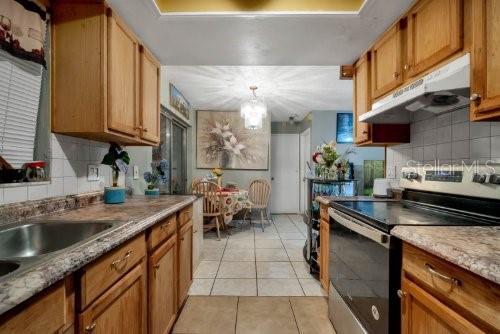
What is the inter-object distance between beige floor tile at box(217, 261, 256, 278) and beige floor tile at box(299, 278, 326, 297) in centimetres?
53

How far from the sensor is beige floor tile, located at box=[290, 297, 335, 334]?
1.88 metres

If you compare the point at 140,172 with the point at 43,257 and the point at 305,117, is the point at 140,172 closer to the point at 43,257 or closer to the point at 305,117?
the point at 43,257

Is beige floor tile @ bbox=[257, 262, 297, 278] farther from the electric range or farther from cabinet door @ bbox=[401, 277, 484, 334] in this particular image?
cabinet door @ bbox=[401, 277, 484, 334]

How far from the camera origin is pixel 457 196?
141 cm

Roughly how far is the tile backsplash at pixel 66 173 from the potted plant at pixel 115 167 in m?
0.09

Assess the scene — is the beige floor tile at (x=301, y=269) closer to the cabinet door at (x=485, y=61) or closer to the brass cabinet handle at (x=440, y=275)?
the brass cabinet handle at (x=440, y=275)

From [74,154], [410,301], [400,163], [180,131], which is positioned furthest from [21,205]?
[180,131]

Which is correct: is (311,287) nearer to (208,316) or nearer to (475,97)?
(208,316)

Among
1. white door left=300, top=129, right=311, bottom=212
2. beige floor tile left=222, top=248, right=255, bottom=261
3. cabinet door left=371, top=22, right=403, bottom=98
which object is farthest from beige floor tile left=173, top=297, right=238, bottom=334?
white door left=300, top=129, right=311, bottom=212

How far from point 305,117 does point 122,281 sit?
5.29m

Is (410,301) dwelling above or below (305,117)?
below

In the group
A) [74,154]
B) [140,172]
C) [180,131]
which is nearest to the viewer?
[74,154]

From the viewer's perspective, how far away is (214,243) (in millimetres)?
3893

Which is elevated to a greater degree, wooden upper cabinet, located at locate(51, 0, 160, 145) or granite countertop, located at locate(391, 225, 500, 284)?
wooden upper cabinet, located at locate(51, 0, 160, 145)
